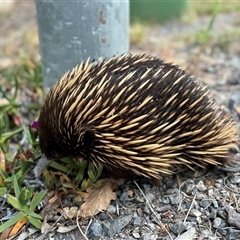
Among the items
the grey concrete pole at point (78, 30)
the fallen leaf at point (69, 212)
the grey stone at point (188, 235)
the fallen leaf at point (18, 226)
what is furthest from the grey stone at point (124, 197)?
the grey concrete pole at point (78, 30)

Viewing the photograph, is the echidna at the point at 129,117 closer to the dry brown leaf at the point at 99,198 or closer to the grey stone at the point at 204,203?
the dry brown leaf at the point at 99,198

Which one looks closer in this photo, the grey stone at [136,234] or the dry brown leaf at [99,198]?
the grey stone at [136,234]

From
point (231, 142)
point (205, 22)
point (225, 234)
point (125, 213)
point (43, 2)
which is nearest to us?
point (225, 234)

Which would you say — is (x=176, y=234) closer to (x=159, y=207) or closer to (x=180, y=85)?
(x=159, y=207)

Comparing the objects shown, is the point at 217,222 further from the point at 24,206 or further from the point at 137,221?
the point at 24,206

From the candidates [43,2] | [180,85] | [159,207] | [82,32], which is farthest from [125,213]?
[43,2]

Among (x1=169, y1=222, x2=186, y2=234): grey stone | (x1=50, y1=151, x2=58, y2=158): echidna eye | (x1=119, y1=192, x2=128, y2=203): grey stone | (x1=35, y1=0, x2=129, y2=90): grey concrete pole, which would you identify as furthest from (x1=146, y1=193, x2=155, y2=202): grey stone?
(x1=35, y1=0, x2=129, y2=90): grey concrete pole

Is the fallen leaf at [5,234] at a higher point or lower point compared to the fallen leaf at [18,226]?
lower
